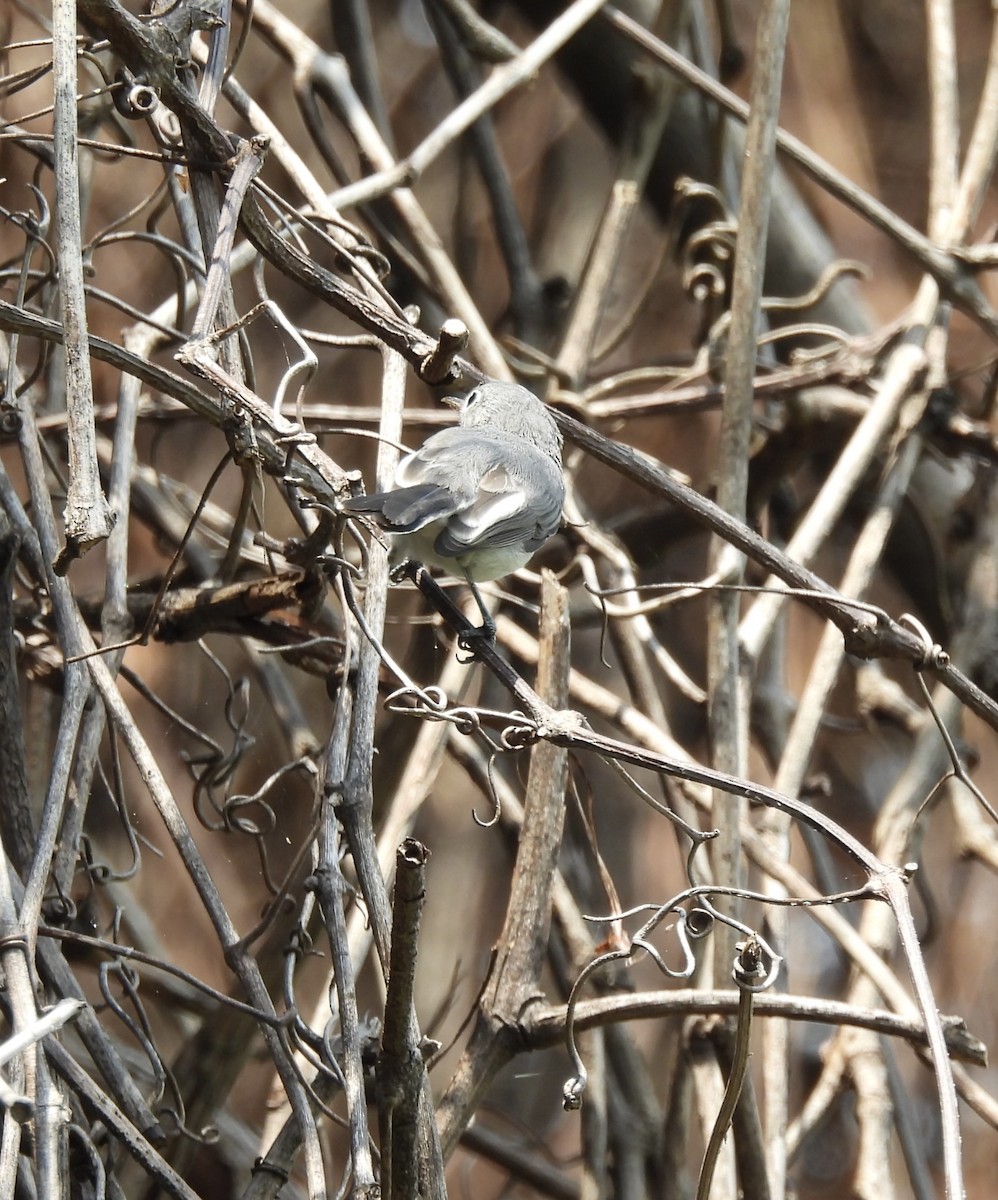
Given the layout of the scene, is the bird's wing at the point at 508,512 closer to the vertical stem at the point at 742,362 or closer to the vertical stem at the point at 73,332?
the vertical stem at the point at 742,362

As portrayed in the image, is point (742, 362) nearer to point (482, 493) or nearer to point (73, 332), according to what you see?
point (482, 493)

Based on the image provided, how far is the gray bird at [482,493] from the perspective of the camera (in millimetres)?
1549

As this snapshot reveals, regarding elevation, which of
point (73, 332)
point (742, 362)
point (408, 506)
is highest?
point (742, 362)

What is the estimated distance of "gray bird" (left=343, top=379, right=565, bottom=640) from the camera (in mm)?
1549

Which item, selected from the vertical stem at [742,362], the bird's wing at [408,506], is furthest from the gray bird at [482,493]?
the vertical stem at [742,362]

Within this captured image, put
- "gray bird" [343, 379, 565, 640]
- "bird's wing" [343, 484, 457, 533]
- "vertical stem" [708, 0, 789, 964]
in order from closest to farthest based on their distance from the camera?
1. "bird's wing" [343, 484, 457, 533]
2. "gray bird" [343, 379, 565, 640]
3. "vertical stem" [708, 0, 789, 964]

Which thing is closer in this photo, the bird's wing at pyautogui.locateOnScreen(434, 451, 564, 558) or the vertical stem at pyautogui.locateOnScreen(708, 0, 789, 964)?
the bird's wing at pyautogui.locateOnScreen(434, 451, 564, 558)

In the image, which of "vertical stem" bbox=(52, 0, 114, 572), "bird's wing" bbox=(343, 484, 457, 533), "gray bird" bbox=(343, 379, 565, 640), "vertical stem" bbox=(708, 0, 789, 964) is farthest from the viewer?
"vertical stem" bbox=(708, 0, 789, 964)

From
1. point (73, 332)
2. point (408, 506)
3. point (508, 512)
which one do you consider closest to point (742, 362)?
point (508, 512)

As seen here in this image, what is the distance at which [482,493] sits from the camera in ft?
5.57

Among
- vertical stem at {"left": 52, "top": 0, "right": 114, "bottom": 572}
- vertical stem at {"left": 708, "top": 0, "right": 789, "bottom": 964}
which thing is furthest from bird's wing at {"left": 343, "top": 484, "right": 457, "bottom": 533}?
vertical stem at {"left": 708, "top": 0, "right": 789, "bottom": 964}

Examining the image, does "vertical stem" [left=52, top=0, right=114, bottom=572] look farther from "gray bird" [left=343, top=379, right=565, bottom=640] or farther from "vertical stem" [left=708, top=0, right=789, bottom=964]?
"vertical stem" [left=708, top=0, right=789, bottom=964]

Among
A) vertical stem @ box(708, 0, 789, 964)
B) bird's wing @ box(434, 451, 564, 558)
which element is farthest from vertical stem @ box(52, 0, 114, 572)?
vertical stem @ box(708, 0, 789, 964)

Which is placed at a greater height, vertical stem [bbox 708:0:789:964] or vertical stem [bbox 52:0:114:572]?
vertical stem [bbox 708:0:789:964]
